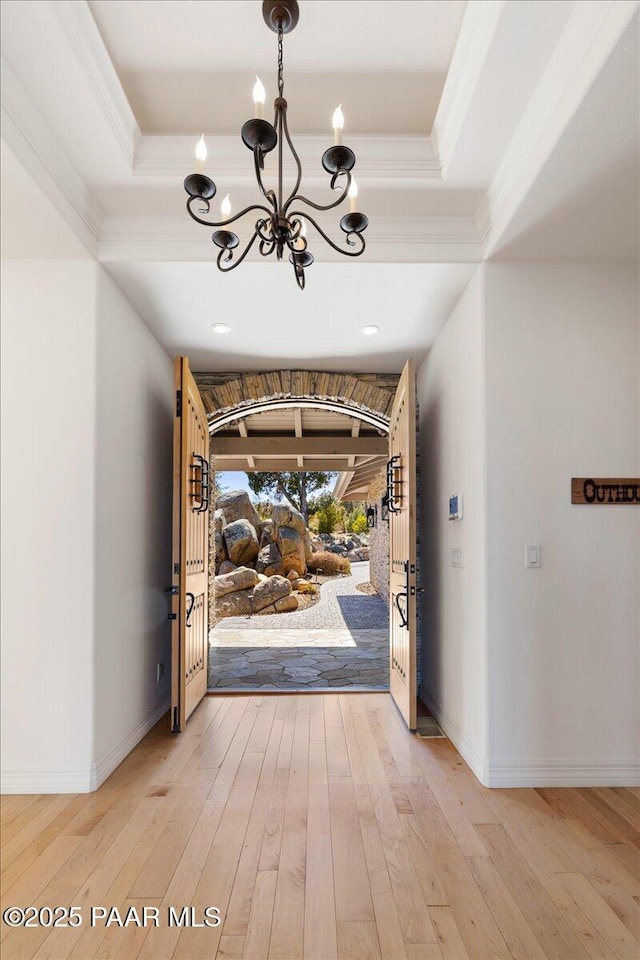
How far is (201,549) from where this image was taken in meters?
4.90

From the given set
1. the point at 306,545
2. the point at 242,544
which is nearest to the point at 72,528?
the point at 242,544

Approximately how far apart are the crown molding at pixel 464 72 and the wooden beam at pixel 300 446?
5780 millimetres

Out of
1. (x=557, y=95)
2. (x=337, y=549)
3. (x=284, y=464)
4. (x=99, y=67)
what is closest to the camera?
(x=557, y=95)

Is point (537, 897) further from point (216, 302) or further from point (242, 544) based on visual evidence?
point (242, 544)

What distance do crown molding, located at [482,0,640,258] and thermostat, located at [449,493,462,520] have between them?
143 cm

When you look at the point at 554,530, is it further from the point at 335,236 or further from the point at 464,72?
the point at 464,72

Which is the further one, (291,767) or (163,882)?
(291,767)

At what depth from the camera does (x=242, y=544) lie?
14375 millimetres

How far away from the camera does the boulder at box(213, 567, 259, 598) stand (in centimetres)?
1164

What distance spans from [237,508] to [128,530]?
38.9 feet

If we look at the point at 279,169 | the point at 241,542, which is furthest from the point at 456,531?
the point at 241,542

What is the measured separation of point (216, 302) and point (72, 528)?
1.58 meters

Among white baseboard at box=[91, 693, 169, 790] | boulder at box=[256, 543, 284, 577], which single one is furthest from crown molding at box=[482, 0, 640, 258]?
boulder at box=[256, 543, 284, 577]

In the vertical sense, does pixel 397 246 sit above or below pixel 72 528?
above
